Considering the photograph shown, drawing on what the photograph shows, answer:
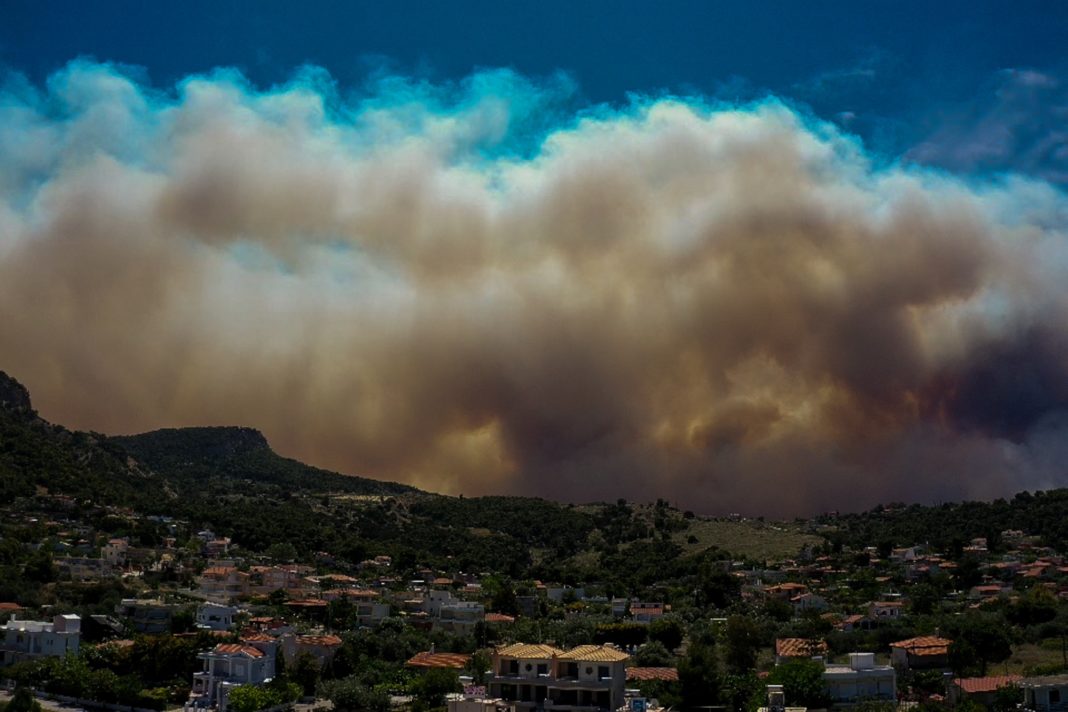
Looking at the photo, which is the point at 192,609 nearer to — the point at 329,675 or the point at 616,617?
the point at 329,675

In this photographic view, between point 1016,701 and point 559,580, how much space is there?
79.4 m

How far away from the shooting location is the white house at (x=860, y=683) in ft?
211

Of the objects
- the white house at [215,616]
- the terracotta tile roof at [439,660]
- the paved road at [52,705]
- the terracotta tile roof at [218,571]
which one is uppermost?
the terracotta tile roof at [218,571]

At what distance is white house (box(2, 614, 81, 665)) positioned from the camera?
75562mm

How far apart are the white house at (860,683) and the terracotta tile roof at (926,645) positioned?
8460mm

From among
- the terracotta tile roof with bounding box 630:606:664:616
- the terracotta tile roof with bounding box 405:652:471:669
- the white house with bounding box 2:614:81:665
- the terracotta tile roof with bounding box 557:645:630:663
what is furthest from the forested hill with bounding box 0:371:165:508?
the terracotta tile roof with bounding box 557:645:630:663

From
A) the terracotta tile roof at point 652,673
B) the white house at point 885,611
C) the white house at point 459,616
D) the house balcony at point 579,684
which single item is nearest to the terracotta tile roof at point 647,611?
the white house at point 459,616

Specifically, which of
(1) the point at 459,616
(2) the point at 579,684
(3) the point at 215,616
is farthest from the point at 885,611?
(3) the point at 215,616

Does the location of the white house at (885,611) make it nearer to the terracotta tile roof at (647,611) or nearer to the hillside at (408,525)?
the terracotta tile roof at (647,611)

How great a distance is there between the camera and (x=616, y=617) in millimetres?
102812

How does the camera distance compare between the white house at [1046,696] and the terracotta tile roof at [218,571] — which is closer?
the white house at [1046,696]

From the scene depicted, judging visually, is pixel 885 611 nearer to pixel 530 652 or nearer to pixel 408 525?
pixel 530 652

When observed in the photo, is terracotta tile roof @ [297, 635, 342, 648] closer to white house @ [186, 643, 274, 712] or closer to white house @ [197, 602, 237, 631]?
white house @ [186, 643, 274, 712]

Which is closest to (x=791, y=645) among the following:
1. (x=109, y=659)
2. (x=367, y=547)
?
(x=109, y=659)
